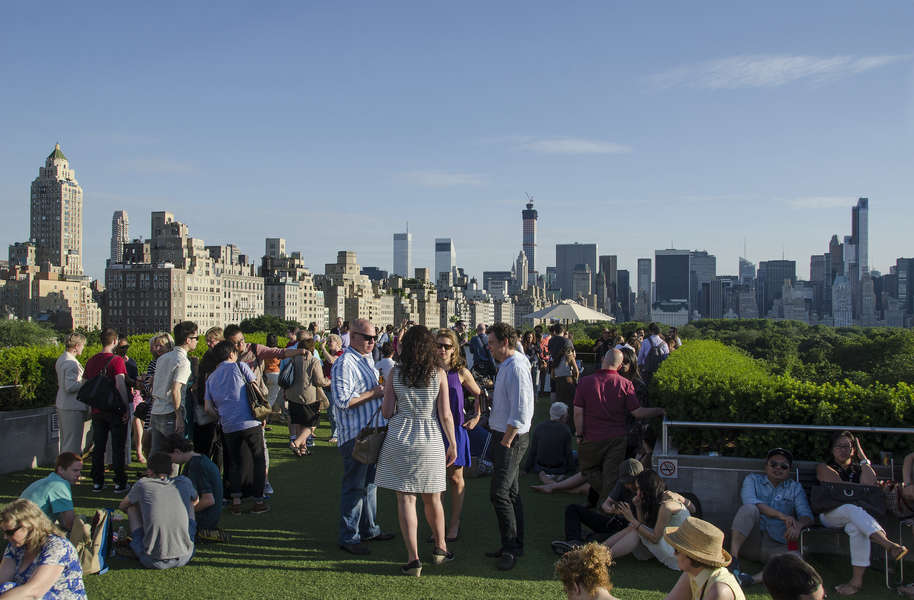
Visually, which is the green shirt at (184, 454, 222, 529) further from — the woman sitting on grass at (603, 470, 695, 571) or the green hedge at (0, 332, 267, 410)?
the green hedge at (0, 332, 267, 410)

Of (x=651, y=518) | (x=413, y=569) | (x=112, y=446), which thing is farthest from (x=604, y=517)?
(x=112, y=446)

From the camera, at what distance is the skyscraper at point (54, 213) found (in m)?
193

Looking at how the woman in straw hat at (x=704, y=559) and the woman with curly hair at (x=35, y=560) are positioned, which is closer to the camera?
the woman in straw hat at (x=704, y=559)

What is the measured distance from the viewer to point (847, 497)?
19.8 ft

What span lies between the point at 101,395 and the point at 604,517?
17.8ft

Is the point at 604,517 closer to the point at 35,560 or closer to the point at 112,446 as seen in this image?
the point at 35,560

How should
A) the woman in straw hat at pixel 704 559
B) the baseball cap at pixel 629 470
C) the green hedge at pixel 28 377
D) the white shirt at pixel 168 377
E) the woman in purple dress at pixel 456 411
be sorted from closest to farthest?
the woman in straw hat at pixel 704 559 → the baseball cap at pixel 629 470 → the woman in purple dress at pixel 456 411 → the white shirt at pixel 168 377 → the green hedge at pixel 28 377

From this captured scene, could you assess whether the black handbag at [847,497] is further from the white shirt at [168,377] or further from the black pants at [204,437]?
the white shirt at [168,377]

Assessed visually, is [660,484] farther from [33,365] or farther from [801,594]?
[33,365]

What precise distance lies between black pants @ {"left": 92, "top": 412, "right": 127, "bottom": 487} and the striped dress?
3.93m

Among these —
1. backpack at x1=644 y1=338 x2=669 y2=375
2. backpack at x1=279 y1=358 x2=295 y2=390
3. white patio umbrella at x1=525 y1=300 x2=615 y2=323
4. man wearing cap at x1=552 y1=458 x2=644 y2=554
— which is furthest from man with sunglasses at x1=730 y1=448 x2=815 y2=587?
white patio umbrella at x1=525 y1=300 x2=615 y2=323

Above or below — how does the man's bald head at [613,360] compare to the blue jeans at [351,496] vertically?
above

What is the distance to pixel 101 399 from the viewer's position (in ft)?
26.4

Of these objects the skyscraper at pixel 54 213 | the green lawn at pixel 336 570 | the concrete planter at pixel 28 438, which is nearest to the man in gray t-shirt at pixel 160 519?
the green lawn at pixel 336 570
